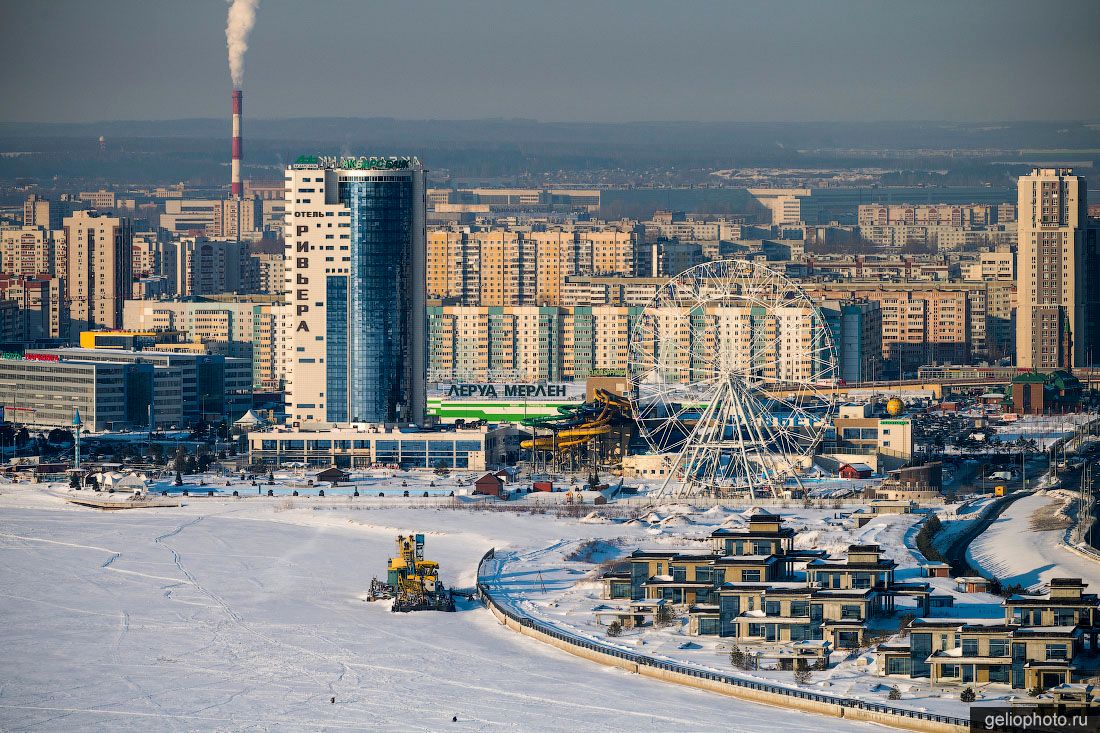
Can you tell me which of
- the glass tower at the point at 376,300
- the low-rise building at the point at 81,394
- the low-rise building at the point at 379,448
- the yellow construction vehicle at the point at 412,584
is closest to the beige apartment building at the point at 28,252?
the low-rise building at the point at 81,394

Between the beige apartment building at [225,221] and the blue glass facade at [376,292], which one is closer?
the blue glass facade at [376,292]

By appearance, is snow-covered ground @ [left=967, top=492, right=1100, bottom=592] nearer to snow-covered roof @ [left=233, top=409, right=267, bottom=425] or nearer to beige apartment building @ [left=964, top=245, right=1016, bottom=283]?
snow-covered roof @ [left=233, top=409, right=267, bottom=425]

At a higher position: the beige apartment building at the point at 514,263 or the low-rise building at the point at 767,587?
the beige apartment building at the point at 514,263

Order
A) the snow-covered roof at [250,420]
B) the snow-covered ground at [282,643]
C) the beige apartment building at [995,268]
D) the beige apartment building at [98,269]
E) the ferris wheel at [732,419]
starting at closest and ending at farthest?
the snow-covered ground at [282,643] < the ferris wheel at [732,419] < the snow-covered roof at [250,420] < the beige apartment building at [98,269] < the beige apartment building at [995,268]

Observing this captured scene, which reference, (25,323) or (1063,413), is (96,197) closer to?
(25,323)

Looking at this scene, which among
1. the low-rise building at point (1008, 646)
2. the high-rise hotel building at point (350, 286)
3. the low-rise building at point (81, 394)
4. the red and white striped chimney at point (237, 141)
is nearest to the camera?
the low-rise building at point (1008, 646)

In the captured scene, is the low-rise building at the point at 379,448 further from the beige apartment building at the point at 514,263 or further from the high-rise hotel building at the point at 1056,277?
the beige apartment building at the point at 514,263

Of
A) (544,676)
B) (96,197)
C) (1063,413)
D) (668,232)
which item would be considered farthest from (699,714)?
(96,197)
